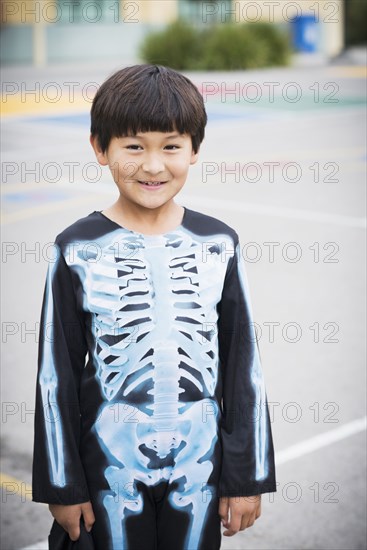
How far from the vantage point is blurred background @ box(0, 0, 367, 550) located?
465 centimetres

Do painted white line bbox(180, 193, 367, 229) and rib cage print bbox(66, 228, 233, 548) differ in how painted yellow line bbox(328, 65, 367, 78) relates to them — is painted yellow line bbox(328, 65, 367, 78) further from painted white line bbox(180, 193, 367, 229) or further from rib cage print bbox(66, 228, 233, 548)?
rib cage print bbox(66, 228, 233, 548)

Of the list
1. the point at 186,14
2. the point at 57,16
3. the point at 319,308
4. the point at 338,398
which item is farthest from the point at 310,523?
the point at 186,14

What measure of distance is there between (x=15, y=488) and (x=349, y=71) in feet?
82.5

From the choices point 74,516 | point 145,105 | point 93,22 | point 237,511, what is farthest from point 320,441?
point 93,22

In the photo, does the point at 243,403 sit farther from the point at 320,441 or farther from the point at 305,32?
the point at 305,32

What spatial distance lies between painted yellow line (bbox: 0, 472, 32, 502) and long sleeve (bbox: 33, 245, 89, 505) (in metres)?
1.89

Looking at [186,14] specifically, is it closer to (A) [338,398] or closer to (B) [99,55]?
(B) [99,55]

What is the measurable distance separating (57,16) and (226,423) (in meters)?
33.9

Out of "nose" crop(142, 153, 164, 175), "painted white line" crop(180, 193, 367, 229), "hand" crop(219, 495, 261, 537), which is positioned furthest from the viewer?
"painted white line" crop(180, 193, 367, 229)

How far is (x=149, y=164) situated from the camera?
2.66 m

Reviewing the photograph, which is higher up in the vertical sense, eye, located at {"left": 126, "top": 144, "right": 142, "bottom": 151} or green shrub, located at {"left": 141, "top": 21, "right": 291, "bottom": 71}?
green shrub, located at {"left": 141, "top": 21, "right": 291, "bottom": 71}

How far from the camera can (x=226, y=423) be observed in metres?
2.81

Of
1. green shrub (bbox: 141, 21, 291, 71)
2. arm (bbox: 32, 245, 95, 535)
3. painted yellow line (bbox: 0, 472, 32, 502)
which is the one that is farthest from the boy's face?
green shrub (bbox: 141, 21, 291, 71)

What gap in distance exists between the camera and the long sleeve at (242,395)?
9.16 ft
